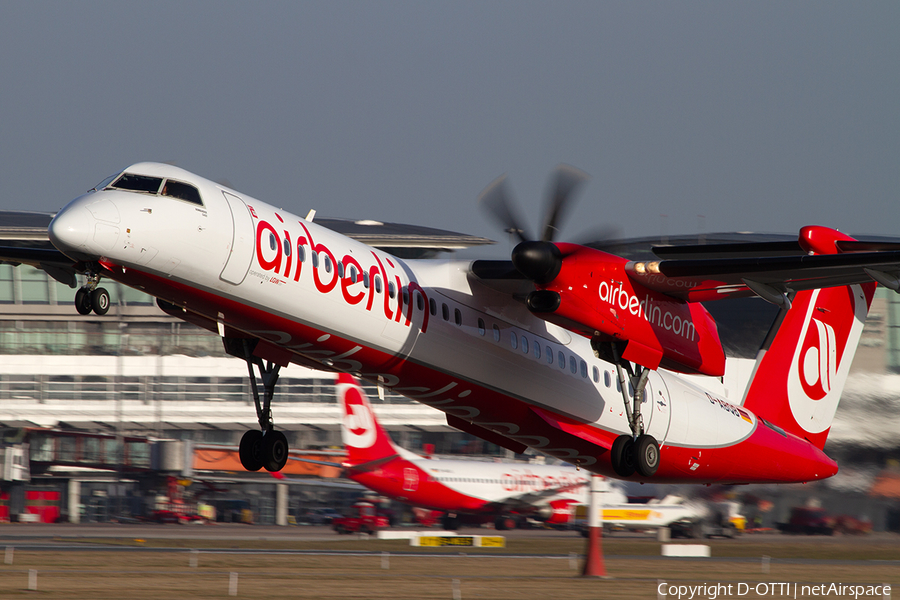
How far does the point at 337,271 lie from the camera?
14.5 meters

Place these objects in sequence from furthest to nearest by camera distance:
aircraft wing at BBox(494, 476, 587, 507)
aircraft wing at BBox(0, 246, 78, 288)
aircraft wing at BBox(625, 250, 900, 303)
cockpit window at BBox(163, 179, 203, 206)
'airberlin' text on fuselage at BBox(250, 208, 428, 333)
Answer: aircraft wing at BBox(494, 476, 587, 507) → aircraft wing at BBox(0, 246, 78, 288) → aircraft wing at BBox(625, 250, 900, 303) → 'airberlin' text on fuselage at BBox(250, 208, 428, 333) → cockpit window at BBox(163, 179, 203, 206)

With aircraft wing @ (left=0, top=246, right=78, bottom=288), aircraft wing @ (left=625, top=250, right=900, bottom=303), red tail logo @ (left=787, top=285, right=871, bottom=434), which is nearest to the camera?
aircraft wing @ (left=625, top=250, right=900, bottom=303)

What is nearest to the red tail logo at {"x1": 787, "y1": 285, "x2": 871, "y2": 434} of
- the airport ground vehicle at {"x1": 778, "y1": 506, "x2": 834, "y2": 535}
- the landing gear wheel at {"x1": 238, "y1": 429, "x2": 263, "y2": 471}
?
the airport ground vehicle at {"x1": 778, "y1": 506, "x2": 834, "y2": 535}

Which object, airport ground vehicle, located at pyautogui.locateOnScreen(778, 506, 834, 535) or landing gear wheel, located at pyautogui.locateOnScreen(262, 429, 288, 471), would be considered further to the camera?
airport ground vehicle, located at pyautogui.locateOnScreen(778, 506, 834, 535)

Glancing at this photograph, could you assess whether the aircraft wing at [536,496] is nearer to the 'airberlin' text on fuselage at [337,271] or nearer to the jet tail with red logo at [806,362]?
the jet tail with red logo at [806,362]

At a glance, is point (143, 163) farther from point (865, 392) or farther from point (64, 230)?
point (865, 392)

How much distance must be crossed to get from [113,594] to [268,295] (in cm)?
1135

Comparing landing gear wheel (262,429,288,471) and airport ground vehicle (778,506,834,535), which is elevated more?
landing gear wheel (262,429,288,471)

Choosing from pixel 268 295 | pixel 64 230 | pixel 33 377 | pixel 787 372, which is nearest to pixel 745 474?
pixel 787 372

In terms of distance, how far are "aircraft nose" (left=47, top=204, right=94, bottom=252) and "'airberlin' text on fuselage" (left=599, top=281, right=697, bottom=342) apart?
28.7 ft

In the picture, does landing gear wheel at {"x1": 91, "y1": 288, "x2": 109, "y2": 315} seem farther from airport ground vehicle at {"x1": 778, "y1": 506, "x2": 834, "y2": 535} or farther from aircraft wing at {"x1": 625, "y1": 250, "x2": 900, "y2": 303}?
airport ground vehicle at {"x1": 778, "y1": 506, "x2": 834, "y2": 535}

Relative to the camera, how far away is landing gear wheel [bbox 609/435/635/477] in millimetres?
17331

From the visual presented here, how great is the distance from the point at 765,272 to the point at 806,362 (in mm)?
Answer: 8188

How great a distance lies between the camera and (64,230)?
37.2 feet
